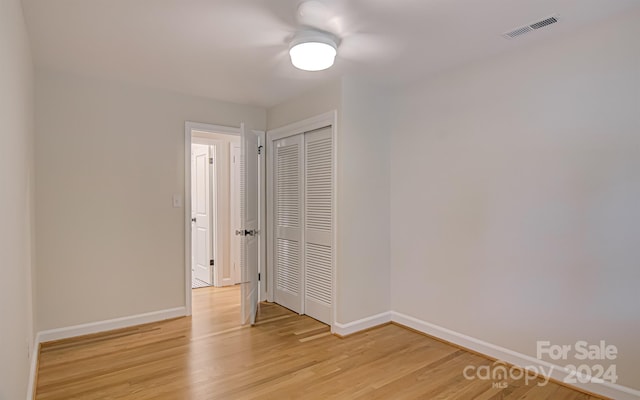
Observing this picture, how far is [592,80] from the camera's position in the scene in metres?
2.32

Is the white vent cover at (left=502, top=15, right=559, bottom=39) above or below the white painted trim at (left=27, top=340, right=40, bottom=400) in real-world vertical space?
above

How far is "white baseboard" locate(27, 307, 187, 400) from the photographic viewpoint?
298cm

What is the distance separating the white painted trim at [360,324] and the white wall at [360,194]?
4 centimetres

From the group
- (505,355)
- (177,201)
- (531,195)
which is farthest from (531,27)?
(177,201)

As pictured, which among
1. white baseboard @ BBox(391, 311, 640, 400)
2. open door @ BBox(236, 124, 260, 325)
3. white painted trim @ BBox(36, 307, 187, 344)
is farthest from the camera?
open door @ BBox(236, 124, 260, 325)

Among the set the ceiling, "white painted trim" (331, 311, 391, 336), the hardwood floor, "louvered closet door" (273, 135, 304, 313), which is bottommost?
the hardwood floor

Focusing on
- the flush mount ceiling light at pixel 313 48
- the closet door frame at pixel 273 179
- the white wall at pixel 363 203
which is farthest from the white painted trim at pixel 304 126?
the flush mount ceiling light at pixel 313 48

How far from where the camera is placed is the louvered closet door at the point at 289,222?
3918mm

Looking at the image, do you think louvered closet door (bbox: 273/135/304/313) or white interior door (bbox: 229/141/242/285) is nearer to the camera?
louvered closet door (bbox: 273/135/304/313)

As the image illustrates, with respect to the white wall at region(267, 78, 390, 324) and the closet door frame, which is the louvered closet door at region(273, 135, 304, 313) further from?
the white wall at region(267, 78, 390, 324)

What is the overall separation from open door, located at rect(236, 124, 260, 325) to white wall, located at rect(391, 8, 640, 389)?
1539mm

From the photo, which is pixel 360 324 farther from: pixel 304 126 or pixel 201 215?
pixel 201 215

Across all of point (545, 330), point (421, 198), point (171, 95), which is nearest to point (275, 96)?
point (171, 95)

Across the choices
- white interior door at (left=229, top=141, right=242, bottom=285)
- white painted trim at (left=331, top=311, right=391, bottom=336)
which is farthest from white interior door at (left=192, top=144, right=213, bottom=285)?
white painted trim at (left=331, top=311, right=391, bottom=336)
